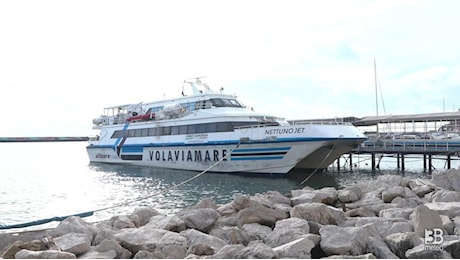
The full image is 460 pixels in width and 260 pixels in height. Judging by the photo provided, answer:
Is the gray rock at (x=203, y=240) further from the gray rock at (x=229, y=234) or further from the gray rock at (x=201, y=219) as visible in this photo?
the gray rock at (x=201, y=219)

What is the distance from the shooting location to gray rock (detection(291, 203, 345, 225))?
268 inches

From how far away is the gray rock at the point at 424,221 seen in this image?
5.72 meters

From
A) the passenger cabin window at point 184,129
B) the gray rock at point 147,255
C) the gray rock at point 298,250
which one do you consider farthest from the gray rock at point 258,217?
the passenger cabin window at point 184,129

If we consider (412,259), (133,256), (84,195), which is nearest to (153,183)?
(84,195)

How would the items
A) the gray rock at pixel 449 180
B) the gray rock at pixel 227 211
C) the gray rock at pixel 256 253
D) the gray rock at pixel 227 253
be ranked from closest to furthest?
1. the gray rock at pixel 256 253
2. the gray rock at pixel 227 253
3. the gray rock at pixel 227 211
4. the gray rock at pixel 449 180

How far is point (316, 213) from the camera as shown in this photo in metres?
6.92

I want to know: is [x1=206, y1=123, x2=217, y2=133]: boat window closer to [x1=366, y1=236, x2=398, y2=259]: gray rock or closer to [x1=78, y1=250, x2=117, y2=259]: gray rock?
[x1=78, y1=250, x2=117, y2=259]: gray rock

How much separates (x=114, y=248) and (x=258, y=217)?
7.62 feet

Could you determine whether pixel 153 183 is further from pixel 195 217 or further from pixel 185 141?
pixel 195 217

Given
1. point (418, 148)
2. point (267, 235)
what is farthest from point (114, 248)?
point (418, 148)

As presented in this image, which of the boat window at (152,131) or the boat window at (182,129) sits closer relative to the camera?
the boat window at (182,129)

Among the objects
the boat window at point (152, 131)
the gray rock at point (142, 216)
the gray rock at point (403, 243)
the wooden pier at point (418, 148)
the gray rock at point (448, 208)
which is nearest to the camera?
the gray rock at point (403, 243)

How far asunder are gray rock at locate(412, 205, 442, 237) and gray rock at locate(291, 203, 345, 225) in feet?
4.22

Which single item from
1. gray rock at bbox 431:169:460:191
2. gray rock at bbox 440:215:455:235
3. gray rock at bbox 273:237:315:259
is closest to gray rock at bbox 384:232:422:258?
gray rock at bbox 440:215:455:235
